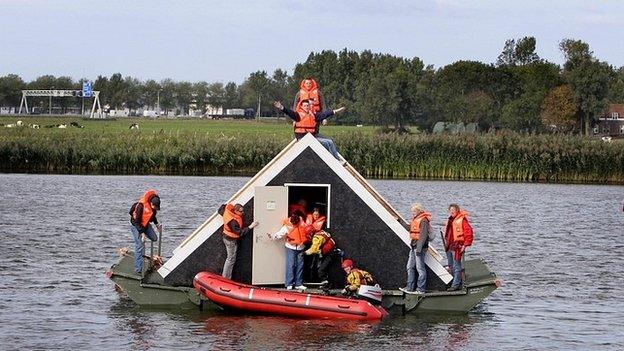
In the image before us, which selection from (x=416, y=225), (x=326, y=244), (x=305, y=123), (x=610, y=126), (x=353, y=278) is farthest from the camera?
(x=610, y=126)

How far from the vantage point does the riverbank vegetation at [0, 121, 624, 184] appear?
8294cm

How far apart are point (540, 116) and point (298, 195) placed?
13740 centimetres

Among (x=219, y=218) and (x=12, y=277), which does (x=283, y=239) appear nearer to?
(x=219, y=218)

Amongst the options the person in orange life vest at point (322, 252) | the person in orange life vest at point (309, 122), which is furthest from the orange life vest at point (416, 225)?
the person in orange life vest at point (309, 122)

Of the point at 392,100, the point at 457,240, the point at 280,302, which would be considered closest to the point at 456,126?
the point at 392,100

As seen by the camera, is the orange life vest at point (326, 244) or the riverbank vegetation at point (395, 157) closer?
the orange life vest at point (326, 244)

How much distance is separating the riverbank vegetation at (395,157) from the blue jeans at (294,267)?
53.6 m

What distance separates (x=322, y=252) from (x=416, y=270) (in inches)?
84.1

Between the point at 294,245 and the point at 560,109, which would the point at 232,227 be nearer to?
the point at 294,245

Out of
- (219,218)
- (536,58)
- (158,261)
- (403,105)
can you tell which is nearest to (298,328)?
(219,218)

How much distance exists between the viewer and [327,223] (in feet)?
95.3

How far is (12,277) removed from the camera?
122 ft

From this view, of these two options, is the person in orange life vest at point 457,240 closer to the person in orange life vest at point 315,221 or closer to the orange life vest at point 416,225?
the orange life vest at point 416,225

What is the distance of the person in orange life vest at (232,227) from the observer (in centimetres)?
2833
